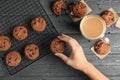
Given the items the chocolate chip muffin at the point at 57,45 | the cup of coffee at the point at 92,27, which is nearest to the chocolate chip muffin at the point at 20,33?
the chocolate chip muffin at the point at 57,45

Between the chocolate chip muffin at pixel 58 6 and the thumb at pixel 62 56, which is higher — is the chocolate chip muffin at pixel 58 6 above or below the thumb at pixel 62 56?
above

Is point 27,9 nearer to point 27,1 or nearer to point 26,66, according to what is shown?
point 27,1

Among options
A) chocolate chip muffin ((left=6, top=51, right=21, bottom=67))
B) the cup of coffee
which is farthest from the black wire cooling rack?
the cup of coffee

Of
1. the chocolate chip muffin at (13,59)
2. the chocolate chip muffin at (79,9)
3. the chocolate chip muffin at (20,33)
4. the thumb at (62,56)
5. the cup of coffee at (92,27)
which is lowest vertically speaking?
the thumb at (62,56)

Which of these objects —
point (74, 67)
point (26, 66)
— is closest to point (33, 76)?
point (26, 66)

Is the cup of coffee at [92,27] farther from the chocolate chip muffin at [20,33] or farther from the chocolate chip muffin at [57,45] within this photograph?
the chocolate chip muffin at [20,33]
